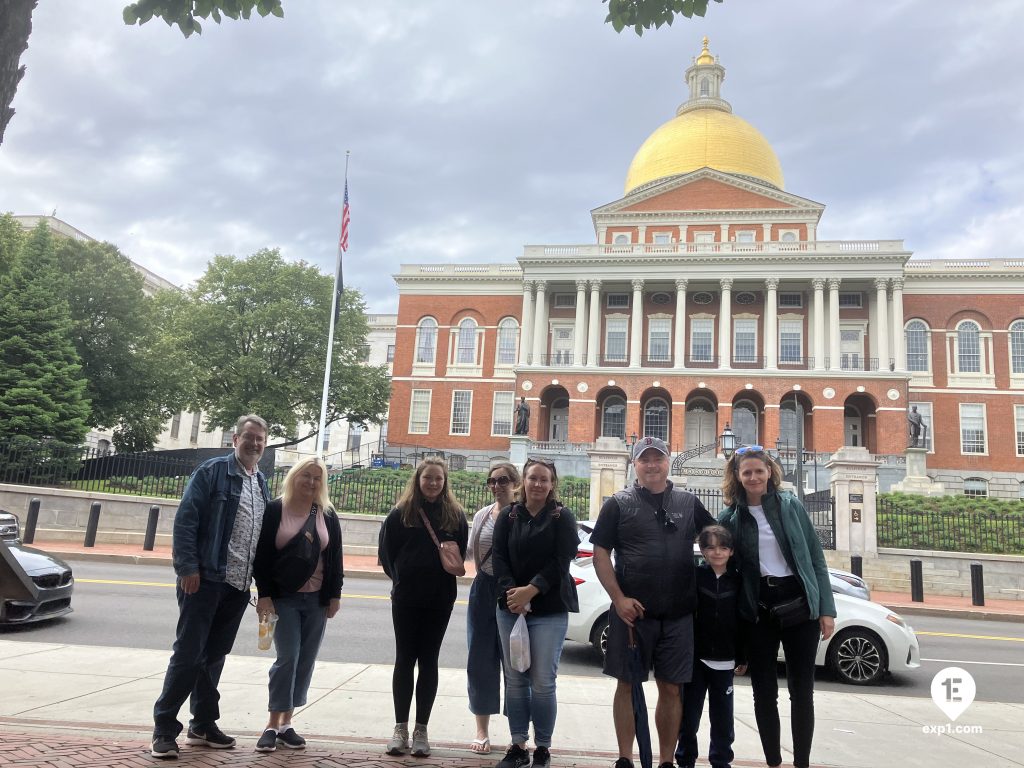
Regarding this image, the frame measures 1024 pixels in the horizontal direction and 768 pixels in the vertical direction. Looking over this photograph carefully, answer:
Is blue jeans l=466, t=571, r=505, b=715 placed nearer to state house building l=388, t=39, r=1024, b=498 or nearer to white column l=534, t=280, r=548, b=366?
state house building l=388, t=39, r=1024, b=498

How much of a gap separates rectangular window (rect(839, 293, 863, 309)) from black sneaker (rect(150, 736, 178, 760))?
48414 mm

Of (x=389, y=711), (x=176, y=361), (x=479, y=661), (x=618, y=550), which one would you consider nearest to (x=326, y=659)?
(x=389, y=711)

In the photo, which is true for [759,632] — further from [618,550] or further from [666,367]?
[666,367]

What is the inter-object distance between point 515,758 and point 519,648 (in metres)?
0.63

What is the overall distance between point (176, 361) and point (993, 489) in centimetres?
4582

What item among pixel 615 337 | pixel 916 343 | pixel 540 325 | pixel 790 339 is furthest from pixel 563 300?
pixel 916 343

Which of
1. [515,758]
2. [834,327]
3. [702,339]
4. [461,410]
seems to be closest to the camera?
[515,758]

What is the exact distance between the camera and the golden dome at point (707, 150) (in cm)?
5100

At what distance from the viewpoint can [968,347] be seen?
45.2m

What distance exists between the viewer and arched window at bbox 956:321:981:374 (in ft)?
147

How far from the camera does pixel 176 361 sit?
115 ft

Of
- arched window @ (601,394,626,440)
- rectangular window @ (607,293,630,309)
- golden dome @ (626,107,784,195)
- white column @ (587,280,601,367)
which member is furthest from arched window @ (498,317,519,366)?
golden dome @ (626,107,784,195)

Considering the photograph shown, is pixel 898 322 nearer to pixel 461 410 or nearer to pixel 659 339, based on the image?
pixel 659 339

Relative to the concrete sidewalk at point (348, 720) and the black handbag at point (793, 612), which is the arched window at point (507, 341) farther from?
the black handbag at point (793, 612)
